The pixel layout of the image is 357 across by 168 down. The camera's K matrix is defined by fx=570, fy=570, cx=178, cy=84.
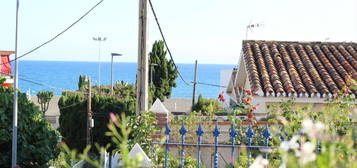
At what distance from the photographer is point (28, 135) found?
12.4 meters

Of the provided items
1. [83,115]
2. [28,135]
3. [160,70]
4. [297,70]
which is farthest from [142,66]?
[160,70]

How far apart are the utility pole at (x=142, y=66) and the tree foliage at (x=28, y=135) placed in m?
4.76

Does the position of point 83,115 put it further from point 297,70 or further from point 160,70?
point 160,70

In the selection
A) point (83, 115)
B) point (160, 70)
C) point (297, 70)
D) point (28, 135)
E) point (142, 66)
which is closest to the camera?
point (142, 66)

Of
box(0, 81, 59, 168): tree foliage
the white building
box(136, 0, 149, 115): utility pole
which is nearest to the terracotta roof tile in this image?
the white building

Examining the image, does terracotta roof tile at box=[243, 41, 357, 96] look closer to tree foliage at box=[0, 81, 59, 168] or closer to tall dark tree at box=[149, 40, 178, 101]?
tree foliage at box=[0, 81, 59, 168]

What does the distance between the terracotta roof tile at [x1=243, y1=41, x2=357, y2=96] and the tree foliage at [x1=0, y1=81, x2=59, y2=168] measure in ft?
14.9

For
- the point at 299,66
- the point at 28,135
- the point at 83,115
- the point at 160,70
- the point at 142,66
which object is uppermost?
the point at 160,70

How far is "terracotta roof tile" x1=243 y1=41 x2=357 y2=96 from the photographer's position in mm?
11738

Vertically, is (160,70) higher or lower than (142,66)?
higher

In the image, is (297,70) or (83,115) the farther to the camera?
(83,115)

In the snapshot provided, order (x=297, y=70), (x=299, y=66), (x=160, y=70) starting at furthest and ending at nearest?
(x=160, y=70), (x=299, y=66), (x=297, y=70)

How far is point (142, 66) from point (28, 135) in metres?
5.35

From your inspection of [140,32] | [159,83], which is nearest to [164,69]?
[159,83]
